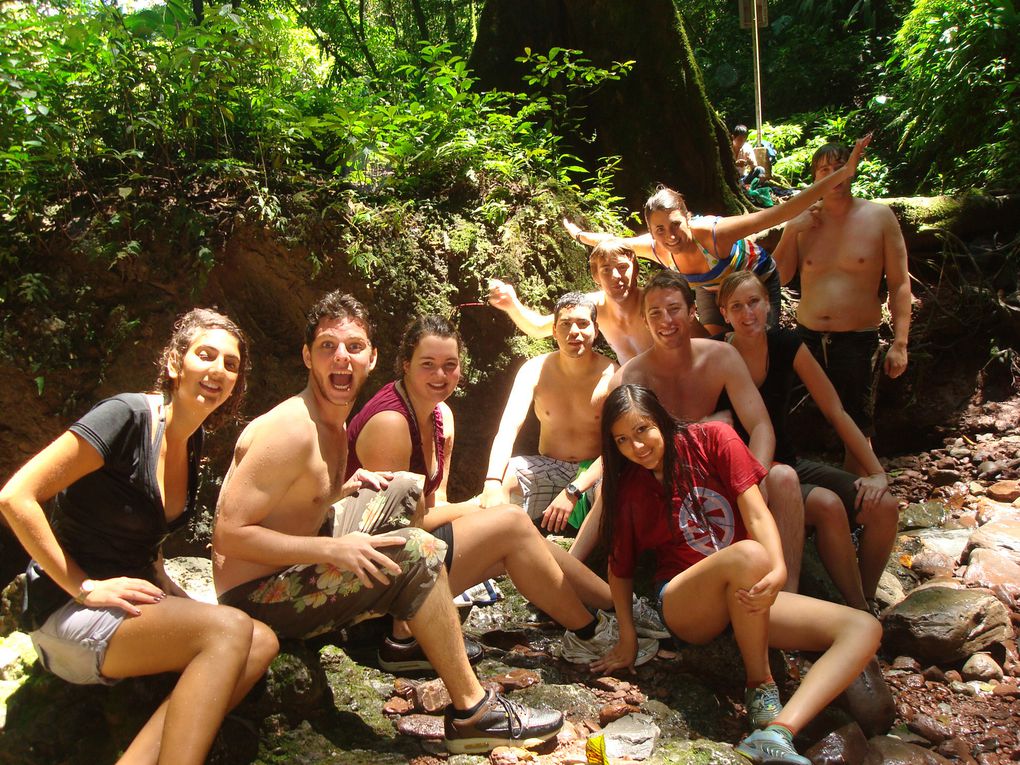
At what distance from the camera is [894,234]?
Answer: 4.94 m

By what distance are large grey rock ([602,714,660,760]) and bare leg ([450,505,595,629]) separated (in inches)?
22.1

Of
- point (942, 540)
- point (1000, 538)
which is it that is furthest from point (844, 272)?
point (942, 540)

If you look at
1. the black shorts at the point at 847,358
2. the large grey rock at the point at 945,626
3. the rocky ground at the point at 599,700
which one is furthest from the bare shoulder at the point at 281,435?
the black shorts at the point at 847,358

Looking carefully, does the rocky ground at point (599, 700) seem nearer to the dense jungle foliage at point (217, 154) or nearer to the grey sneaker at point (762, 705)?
the grey sneaker at point (762, 705)

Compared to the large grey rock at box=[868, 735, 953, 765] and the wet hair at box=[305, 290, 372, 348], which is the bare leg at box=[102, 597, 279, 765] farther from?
the large grey rock at box=[868, 735, 953, 765]

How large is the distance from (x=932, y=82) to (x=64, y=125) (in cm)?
1026

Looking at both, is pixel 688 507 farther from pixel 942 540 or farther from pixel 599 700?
pixel 942 540

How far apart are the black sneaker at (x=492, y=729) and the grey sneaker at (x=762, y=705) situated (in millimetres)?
817

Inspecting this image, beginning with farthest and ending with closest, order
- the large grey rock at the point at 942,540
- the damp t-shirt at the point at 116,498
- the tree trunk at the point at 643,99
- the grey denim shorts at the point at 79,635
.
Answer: the tree trunk at the point at 643,99 < the large grey rock at the point at 942,540 < the damp t-shirt at the point at 116,498 < the grey denim shorts at the point at 79,635

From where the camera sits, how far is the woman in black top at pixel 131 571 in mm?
2260

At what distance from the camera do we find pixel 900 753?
10.0 ft

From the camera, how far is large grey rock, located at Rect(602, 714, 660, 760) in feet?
9.53

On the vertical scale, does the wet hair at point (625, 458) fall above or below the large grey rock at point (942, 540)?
above

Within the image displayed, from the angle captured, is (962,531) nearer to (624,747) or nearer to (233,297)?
(624,747)
